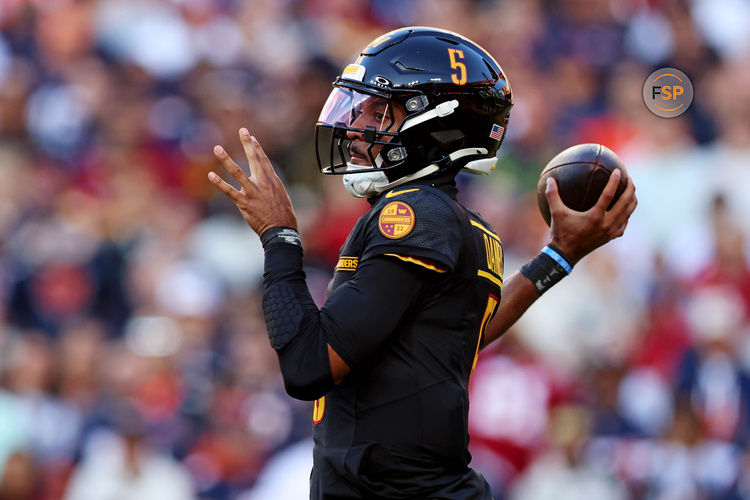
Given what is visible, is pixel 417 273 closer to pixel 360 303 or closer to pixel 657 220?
pixel 360 303

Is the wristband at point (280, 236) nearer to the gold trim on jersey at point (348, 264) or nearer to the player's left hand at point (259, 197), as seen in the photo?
the player's left hand at point (259, 197)

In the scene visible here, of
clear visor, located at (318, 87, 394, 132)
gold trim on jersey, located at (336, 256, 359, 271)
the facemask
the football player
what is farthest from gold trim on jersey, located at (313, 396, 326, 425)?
clear visor, located at (318, 87, 394, 132)

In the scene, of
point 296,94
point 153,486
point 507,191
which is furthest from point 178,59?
point 153,486

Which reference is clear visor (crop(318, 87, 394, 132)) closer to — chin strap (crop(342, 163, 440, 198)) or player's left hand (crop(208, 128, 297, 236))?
chin strap (crop(342, 163, 440, 198))

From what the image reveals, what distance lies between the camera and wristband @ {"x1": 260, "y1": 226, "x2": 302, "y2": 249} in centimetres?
323

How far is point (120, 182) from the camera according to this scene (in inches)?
360

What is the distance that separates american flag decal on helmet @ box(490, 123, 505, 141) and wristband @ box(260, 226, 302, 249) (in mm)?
742

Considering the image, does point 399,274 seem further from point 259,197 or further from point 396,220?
point 259,197

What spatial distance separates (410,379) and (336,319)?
0.30m

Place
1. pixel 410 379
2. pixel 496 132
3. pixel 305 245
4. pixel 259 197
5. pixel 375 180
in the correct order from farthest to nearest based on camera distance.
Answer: pixel 305 245 < pixel 496 132 < pixel 375 180 < pixel 259 197 < pixel 410 379

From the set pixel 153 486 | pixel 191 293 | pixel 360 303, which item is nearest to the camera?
pixel 360 303

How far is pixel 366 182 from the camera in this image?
11.2 ft

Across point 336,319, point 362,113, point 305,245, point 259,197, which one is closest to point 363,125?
point 362,113

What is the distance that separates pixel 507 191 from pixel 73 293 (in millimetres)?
3526
